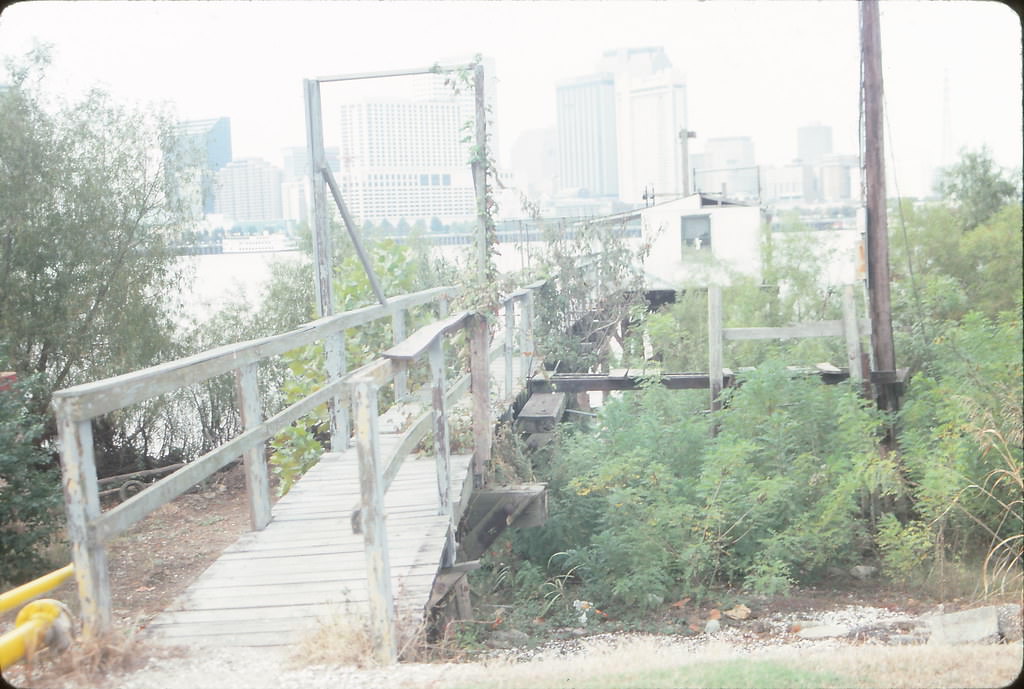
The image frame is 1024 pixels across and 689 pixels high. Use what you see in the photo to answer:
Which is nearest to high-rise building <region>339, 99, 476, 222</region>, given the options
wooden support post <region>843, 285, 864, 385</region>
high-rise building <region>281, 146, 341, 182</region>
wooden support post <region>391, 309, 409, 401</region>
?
wooden support post <region>391, 309, 409, 401</region>

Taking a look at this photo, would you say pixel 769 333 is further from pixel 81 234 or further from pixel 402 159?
pixel 81 234

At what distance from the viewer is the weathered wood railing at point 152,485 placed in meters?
3.37

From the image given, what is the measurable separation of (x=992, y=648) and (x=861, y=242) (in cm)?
667

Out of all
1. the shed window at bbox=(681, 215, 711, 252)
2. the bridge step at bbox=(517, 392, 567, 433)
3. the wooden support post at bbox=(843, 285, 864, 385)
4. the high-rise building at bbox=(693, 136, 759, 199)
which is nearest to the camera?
the bridge step at bbox=(517, 392, 567, 433)

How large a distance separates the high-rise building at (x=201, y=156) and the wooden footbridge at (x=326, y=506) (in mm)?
6742

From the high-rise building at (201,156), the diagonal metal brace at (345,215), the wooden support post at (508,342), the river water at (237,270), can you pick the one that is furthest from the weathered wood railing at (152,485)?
the high-rise building at (201,156)

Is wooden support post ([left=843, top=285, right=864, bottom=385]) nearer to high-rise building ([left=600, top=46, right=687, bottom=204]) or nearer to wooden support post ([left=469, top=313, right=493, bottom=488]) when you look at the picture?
high-rise building ([left=600, top=46, right=687, bottom=204])

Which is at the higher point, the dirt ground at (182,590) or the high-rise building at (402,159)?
the high-rise building at (402,159)

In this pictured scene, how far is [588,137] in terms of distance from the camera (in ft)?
41.0

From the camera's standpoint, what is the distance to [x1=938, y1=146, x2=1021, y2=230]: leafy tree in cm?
1872

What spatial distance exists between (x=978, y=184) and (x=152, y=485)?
18.5 metres

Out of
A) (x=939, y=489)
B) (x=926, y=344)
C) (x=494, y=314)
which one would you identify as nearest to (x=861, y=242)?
(x=926, y=344)

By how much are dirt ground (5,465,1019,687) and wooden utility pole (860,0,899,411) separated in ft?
10.7

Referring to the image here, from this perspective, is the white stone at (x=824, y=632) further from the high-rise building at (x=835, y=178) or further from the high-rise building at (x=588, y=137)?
the high-rise building at (x=835, y=178)
